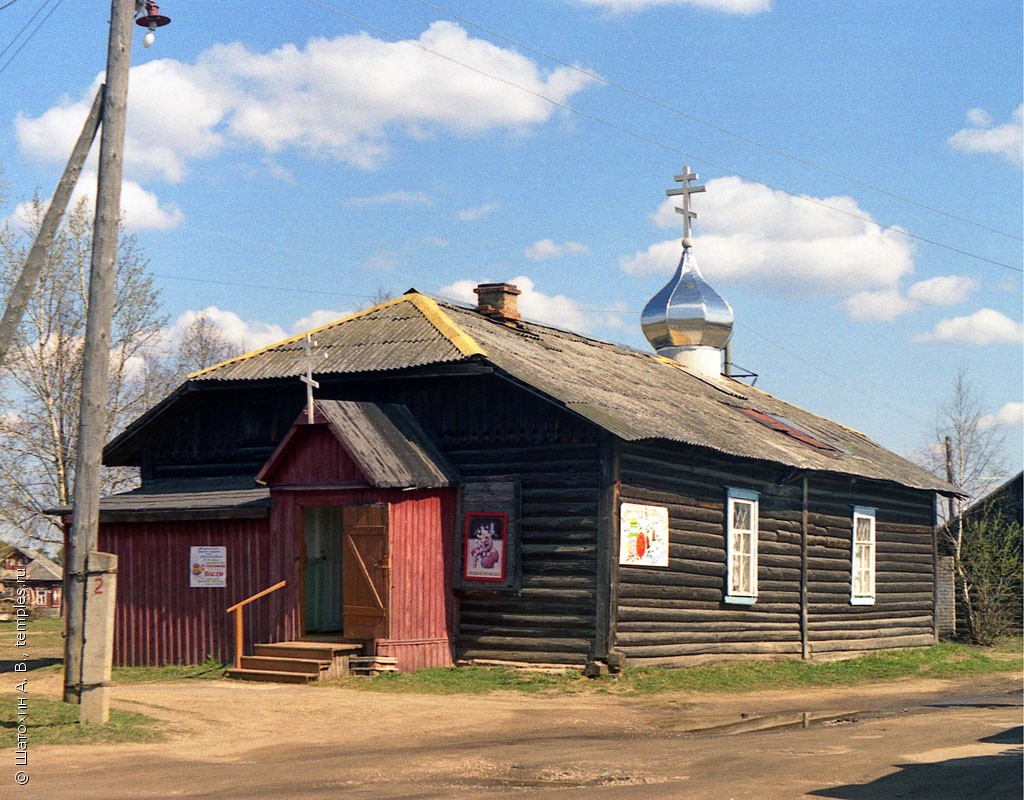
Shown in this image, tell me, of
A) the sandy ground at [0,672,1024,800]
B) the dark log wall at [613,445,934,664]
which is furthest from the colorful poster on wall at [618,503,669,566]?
the sandy ground at [0,672,1024,800]

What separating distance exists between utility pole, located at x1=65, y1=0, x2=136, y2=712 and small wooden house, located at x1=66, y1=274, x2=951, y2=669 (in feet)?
18.4

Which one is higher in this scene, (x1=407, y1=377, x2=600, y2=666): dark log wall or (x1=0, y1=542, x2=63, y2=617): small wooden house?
(x1=407, y1=377, x2=600, y2=666): dark log wall

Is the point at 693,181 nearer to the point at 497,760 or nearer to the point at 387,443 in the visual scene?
the point at 387,443

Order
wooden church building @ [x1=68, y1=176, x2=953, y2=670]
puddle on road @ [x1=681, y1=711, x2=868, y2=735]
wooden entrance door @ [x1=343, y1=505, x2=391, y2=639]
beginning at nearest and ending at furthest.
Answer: puddle on road @ [x1=681, y1=711, x2=868, y2=735] → wooden entrance door @ [x1=343, y1=505, x2=391, y2=639] → wooden church building @ [x1=68, y1=176, x2=953, y2=670]

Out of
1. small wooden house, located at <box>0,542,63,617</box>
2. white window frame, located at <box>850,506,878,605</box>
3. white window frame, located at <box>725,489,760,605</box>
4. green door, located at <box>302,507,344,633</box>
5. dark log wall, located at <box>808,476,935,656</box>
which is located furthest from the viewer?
small wooden house, located at <box>0,542,63,617</box>

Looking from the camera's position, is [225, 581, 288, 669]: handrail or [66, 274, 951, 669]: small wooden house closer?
[225, 581, 288, 669]: handrail

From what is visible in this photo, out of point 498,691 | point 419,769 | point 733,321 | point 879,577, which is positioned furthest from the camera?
point 733,321

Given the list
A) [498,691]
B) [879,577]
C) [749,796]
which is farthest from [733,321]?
[749,796]

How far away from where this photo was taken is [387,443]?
19141 millimetres

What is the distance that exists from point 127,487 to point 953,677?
84.7 feet

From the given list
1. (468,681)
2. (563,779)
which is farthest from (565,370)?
(563,779)

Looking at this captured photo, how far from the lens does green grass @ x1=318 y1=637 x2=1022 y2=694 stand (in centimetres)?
1789

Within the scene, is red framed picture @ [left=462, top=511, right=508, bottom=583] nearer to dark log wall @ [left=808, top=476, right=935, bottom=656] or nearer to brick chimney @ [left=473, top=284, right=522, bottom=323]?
brick chimney @ [left=473, top=284, right=522, bottom=323]

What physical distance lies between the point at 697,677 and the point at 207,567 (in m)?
7.29
